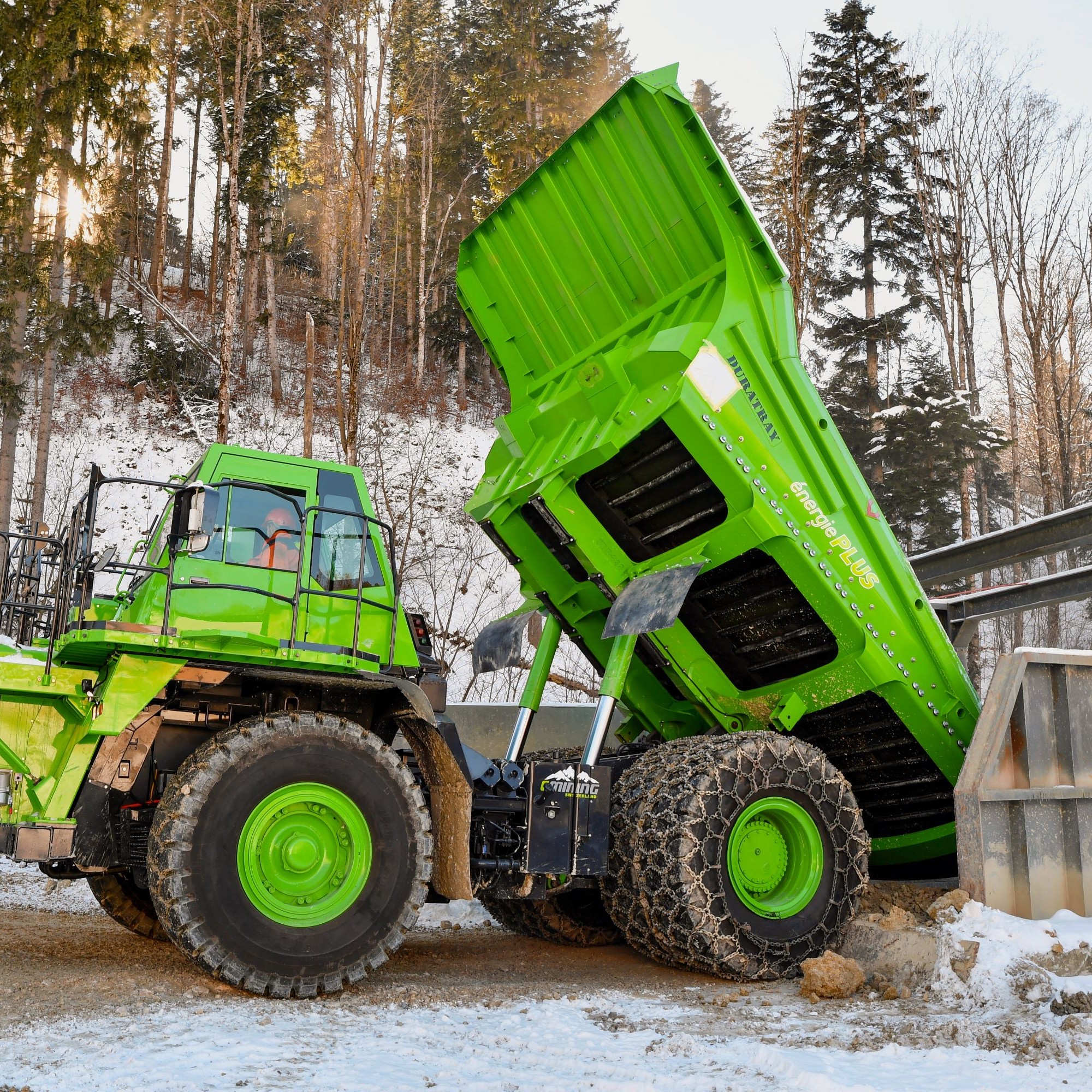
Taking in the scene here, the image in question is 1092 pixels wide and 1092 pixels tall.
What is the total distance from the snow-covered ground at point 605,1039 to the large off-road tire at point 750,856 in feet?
0.92

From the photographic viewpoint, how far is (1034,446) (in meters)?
24.7

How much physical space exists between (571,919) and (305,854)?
2434 mm

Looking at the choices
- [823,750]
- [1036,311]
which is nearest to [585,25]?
[1036,311]

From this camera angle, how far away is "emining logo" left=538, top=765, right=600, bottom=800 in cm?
548

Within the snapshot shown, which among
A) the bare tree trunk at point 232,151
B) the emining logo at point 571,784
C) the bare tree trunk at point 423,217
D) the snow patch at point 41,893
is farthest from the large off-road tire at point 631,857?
the bare tree trunk at point 423,217

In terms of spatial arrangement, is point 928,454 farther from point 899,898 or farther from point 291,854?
point 291,854

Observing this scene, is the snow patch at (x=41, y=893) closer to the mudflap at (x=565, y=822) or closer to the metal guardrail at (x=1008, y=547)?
the mudflap at (x=565, y=822)

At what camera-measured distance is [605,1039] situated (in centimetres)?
407

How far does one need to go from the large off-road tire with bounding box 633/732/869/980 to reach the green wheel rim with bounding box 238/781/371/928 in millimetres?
1512

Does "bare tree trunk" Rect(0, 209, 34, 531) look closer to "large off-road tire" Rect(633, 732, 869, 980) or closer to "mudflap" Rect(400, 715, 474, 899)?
"mudflap" Rect(400, 715, 474, 899)

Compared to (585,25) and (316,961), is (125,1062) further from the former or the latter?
(585,25)

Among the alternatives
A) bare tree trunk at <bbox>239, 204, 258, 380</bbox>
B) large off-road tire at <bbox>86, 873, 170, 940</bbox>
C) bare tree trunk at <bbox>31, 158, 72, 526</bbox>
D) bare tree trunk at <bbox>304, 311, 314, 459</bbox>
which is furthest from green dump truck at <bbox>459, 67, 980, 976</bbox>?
bare tree trunk at <bbox>239, 204, 258, 380</bbox>

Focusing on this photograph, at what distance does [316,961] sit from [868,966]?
9.23 ft

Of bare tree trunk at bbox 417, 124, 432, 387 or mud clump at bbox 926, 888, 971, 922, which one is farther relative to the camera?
bare tree trunk at bbox 417, 124, 432, 387
